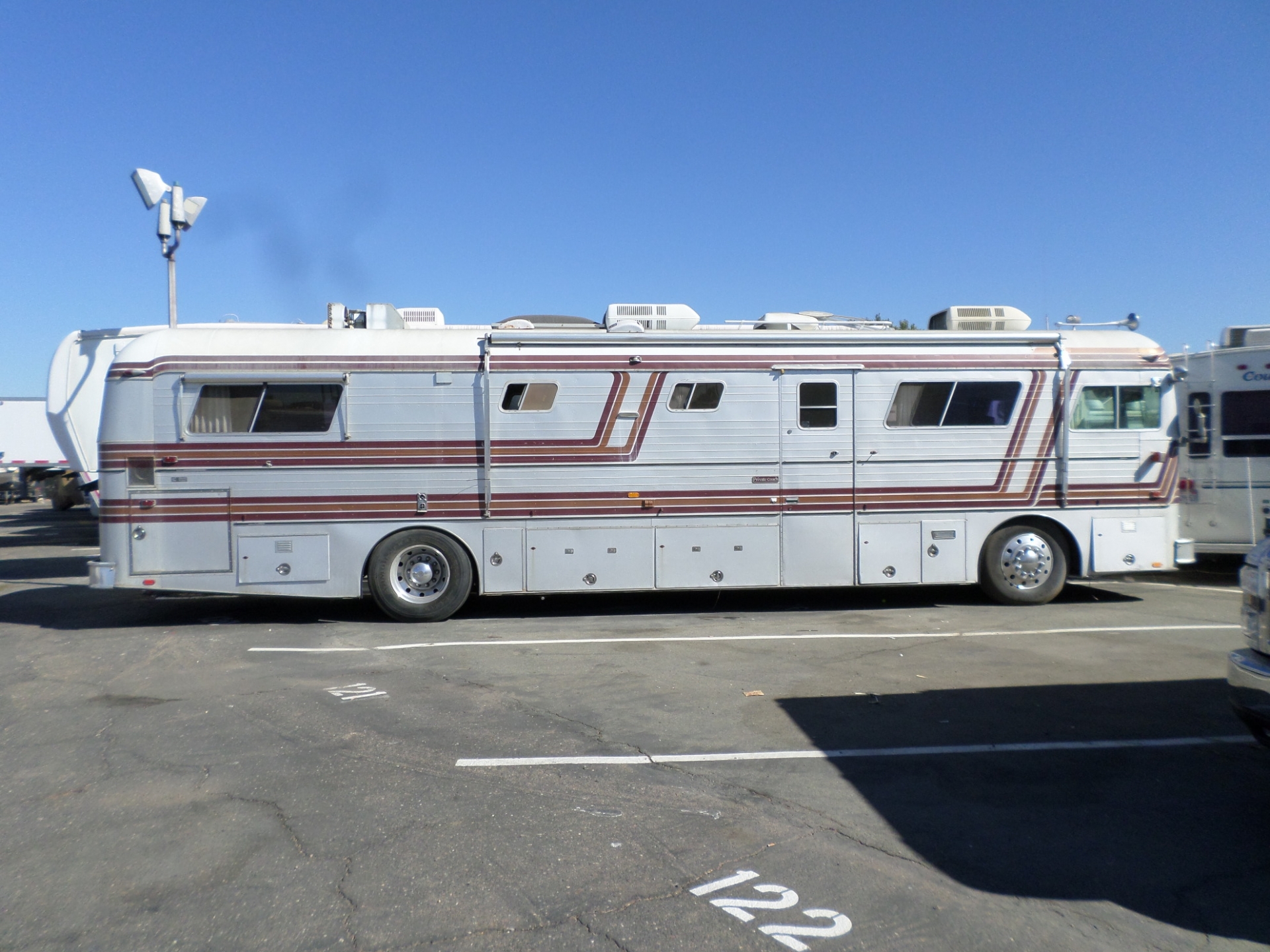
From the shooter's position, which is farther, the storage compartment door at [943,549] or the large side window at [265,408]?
the storage compartment door at [943,549]

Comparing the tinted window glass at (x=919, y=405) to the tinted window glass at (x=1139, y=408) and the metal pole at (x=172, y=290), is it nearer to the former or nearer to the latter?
the tinted window glass at (x=1139, y=408)

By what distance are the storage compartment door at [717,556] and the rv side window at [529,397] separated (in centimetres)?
193

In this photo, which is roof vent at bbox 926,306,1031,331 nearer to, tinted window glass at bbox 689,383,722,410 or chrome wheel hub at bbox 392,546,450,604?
tinted window glass at bbox 689,383,722,410

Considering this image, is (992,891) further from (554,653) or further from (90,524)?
(90,524)

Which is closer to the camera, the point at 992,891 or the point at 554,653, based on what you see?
the point at 992,891

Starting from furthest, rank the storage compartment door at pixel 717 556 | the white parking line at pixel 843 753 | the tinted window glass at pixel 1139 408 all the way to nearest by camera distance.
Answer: the tinted window glass at pixel 1139 408 → the storage compartment door at pixel 717 556 → the white parking line at pixel 843 753

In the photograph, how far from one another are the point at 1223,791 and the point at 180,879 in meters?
5.34

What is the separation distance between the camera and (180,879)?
4.05 m

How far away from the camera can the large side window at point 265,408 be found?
32.2 ft

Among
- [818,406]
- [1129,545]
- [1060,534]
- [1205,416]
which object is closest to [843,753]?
[818,406]

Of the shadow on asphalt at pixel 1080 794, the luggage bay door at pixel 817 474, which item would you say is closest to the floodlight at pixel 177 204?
the luggage bay door at pixel 817 474

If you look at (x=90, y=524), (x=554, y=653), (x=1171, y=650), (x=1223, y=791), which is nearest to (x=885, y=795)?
(x=1223, y=791)

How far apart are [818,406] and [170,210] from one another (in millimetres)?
10922

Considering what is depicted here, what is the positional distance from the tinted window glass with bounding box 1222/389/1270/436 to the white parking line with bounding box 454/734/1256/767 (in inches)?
320
